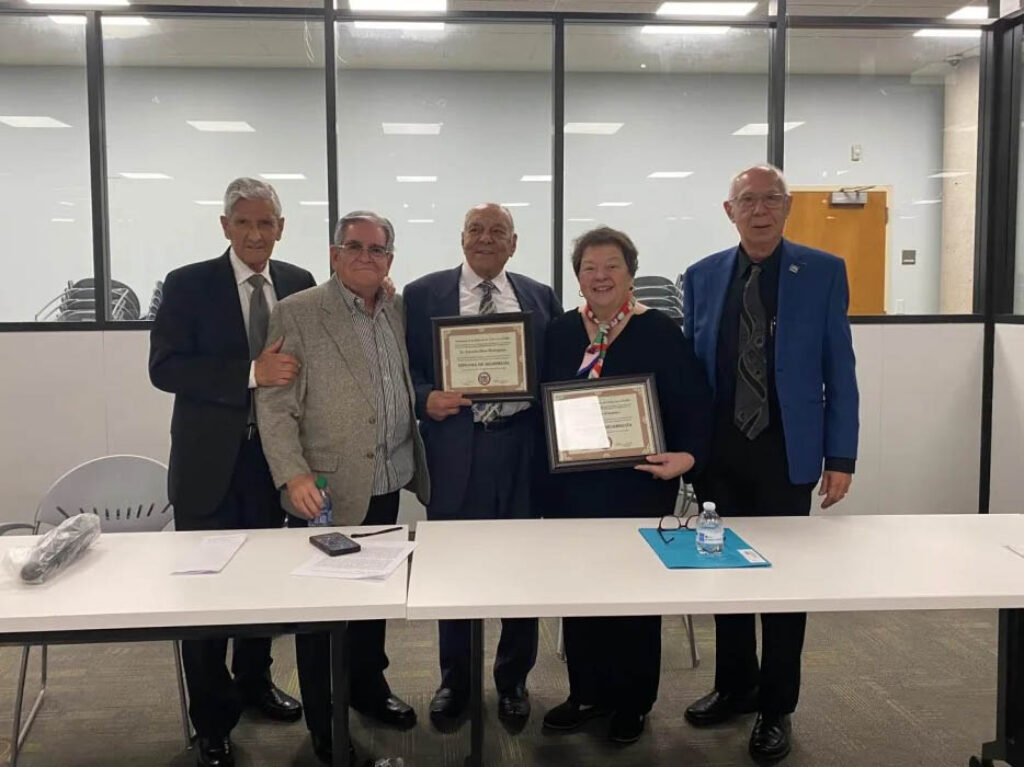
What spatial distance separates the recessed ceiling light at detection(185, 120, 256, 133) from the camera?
4930mm

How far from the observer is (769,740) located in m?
2.48

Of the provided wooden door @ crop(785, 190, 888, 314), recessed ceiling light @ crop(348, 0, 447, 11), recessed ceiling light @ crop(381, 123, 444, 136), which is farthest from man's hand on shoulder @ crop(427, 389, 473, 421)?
wooden door @ crop(785, 190, 888, 314)

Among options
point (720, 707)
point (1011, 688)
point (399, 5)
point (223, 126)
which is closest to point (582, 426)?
point (720, 707)

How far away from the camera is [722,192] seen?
5.10 meters

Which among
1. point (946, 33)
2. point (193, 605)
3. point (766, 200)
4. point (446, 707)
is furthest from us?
point (946, 33)

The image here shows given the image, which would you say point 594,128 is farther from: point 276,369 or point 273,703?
point 273,703

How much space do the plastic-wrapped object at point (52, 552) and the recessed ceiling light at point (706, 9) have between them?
13.6 feet

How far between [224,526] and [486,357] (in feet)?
3.10

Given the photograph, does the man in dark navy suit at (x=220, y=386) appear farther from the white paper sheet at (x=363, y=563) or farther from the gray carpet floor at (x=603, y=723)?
the white paper sheet at (x=363, y=563)

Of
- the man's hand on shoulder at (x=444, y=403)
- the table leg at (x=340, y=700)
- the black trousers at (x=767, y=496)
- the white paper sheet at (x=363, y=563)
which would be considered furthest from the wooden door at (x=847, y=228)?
the table leg at (x=340, y=700)

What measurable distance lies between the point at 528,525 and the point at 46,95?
4188 mm

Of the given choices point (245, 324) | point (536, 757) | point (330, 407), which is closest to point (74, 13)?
point (245, 324)

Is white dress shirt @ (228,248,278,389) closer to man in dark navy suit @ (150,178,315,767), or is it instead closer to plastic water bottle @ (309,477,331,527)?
man in dark navy suit @ (150,178,315,767)

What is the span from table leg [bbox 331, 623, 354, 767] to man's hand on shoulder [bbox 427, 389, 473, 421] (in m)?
0.79
